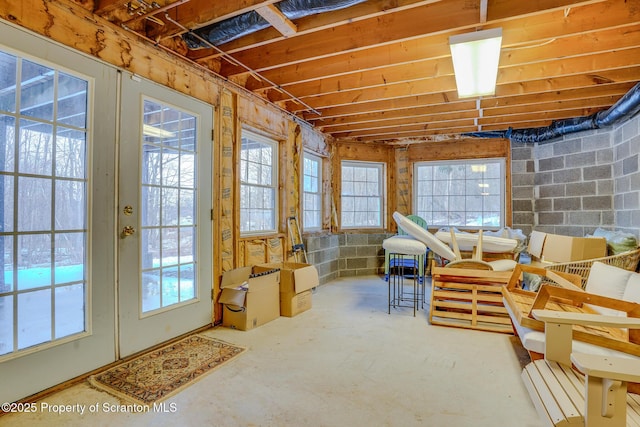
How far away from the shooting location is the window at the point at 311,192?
514 cm

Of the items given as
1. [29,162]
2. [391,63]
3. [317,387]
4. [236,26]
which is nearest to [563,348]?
[317,387]

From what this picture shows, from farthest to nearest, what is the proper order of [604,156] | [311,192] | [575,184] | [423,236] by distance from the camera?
[311,192] → [575,184] → [604,156] → [423,236]

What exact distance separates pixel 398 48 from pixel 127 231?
2774mm

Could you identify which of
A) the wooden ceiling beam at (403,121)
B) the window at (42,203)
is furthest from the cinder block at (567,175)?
the window at (42,203)

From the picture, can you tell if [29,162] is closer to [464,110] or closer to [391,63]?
[391,63]

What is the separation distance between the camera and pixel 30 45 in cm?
195

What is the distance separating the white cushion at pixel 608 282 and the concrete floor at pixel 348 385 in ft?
2.43

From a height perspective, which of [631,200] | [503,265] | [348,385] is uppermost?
[631,200]

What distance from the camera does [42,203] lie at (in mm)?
2033

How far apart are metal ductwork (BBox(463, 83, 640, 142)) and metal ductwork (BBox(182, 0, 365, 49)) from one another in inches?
129

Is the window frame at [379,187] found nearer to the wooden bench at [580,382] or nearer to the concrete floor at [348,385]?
the concrete floor at [348,385]

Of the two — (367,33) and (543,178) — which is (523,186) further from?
(367,33)

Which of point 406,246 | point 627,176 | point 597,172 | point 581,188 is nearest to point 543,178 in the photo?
point 581,188

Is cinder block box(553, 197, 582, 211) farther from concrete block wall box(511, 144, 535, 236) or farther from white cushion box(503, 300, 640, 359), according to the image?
white cushion box(503, 300, 640, 359)
